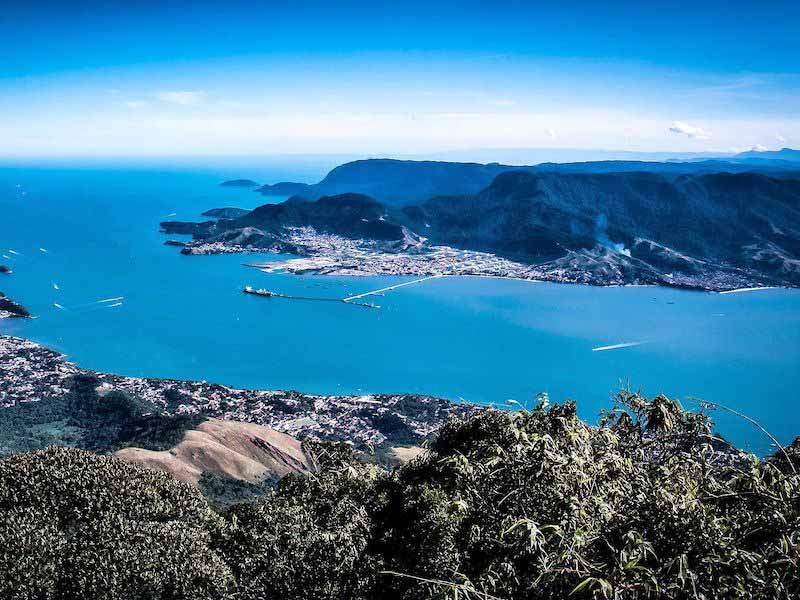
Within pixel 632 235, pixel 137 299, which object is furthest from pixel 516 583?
pixel 632 235

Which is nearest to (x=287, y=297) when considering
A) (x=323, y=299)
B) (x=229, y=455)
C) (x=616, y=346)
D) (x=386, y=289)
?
(x=323, y=299)

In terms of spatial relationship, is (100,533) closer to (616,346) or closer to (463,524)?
(463,524)

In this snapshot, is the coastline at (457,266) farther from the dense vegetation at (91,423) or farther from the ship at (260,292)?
the dense vegetation at (91,423)

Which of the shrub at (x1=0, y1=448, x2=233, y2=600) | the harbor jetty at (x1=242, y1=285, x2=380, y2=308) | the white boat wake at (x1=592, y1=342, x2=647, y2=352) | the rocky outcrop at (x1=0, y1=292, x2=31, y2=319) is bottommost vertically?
the white boat wake at (x1=592, y1=342, x2=647, y2=352)

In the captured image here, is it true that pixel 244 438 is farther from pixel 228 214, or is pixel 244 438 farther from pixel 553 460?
pixel 228 214

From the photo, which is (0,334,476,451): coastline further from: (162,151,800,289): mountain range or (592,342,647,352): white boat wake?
(162,151,800,289): mountain range

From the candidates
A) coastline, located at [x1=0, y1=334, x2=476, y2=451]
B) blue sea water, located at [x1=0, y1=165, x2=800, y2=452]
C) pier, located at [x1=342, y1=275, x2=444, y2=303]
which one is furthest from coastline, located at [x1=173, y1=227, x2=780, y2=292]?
coastline, located at [x1=0, y1=334, x2=476, y2=451]

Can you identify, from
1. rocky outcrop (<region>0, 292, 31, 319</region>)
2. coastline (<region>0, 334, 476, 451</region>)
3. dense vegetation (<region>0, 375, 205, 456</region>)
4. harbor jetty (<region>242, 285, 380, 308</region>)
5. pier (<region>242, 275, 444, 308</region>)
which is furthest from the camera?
pier (<region>242, 275, 444, 308</region>)
